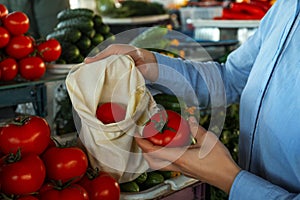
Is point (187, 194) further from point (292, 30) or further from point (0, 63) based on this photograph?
point (0, 63)

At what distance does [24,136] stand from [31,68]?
1024 millimetres

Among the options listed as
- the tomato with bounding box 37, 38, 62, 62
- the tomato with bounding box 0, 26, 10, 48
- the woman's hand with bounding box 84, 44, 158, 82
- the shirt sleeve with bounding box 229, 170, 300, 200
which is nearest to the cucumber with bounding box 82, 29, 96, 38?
the tomato with bounding box 37, 38, 62, 62

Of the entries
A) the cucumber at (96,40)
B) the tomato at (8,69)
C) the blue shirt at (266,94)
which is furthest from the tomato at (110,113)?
the cucumber at (96,40)

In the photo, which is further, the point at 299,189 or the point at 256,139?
the point at 256,139

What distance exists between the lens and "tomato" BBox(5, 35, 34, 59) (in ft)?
6.75

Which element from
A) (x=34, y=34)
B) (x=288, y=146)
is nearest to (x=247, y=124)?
(x=288, y=146)

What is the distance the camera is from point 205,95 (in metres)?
1.39

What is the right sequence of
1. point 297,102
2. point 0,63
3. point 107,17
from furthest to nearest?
point 107,17 < point 0,63 < point 297,102

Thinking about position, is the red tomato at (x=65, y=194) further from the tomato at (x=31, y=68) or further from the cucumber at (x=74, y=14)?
the cucumber at (x=74, y=14)

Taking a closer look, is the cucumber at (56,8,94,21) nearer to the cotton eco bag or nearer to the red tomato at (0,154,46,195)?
the cotton eco bag

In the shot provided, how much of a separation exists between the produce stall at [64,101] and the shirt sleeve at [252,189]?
0.32 meters

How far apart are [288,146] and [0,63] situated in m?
1.41

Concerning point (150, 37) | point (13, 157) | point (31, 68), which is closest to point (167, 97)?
point (13, 157)

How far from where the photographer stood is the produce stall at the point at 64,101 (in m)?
1.10
